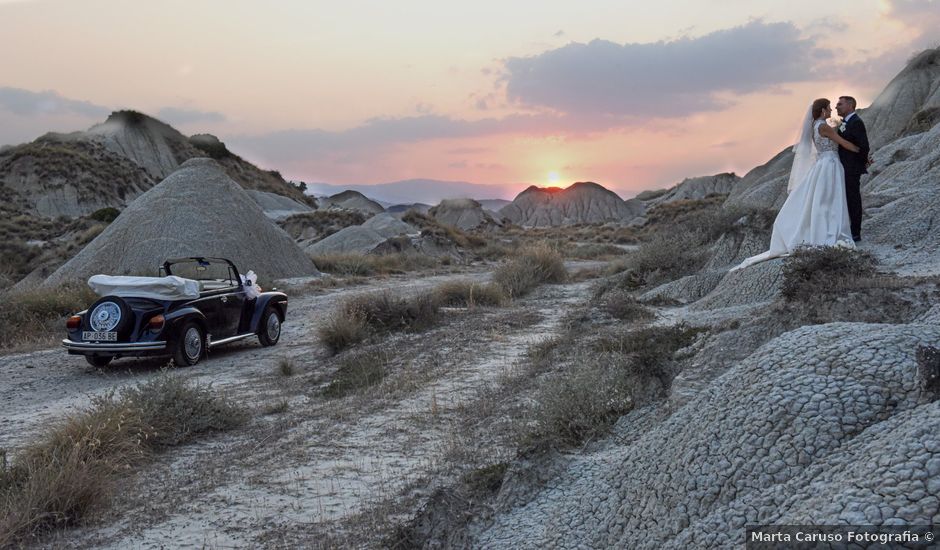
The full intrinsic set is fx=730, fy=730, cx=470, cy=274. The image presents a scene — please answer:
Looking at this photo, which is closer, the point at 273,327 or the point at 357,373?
the point at 357,373

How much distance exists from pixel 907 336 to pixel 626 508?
170 cm

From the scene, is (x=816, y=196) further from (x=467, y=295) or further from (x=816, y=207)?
(x=467, y=295)

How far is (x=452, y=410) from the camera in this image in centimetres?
724

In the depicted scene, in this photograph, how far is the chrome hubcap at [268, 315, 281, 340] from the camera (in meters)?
11.9

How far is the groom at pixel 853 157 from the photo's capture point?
420 inches

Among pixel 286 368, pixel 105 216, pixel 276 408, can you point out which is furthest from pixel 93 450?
pixel 105 216

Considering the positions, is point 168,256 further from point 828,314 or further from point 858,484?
point 858,484

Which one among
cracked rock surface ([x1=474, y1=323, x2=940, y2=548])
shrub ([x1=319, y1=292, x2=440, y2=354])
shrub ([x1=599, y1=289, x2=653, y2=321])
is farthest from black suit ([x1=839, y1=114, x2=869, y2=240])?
cracked rock surface ([x1=474, y1=323, x2=940, y2=548])

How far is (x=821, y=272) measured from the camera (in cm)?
771

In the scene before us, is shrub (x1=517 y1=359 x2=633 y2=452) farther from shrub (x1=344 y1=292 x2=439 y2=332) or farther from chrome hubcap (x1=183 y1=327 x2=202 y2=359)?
shrub (x1=344 y1=292 x2=439 y2=332)

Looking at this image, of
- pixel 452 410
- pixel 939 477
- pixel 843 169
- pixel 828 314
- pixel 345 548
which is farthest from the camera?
pixel 843 169

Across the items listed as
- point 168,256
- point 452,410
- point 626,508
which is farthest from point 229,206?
point 626,508

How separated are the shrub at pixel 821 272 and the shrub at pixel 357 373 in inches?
185

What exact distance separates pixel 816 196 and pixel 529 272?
9.24 metres
